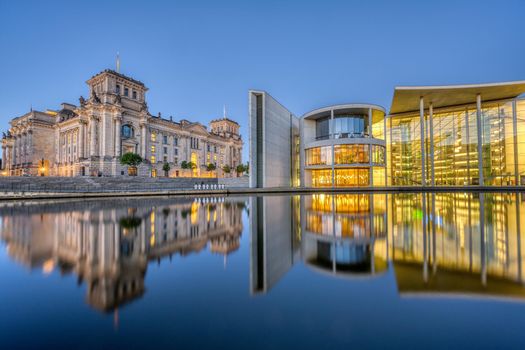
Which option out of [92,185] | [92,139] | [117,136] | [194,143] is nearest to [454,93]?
[92,185]

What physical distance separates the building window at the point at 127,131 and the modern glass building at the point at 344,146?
39.6 m

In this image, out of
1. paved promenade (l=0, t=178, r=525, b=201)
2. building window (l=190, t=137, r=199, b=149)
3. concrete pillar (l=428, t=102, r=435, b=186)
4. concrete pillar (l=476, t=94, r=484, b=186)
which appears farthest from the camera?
building window (l=190, t=137, r=199, b=149)

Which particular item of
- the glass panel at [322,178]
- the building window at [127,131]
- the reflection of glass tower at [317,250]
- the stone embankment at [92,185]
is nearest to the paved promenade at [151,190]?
the stone embankment at [92,185]

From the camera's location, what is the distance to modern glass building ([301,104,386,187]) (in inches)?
1591

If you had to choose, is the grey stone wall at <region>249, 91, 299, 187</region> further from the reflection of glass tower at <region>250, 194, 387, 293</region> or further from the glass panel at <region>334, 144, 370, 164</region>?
the reflection of glass tower at <region>250, 194, 387, 293</region>

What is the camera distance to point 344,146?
41094mm

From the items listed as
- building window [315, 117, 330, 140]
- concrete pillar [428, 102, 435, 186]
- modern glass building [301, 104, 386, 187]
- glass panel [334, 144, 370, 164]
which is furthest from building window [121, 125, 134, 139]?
concrete pillar [428, 102, 435, 186]

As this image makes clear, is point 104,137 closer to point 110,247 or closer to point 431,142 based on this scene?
point 110,247

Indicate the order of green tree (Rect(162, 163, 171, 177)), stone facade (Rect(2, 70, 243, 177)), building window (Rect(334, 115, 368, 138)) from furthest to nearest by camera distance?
green tree (Rect(162, 163, 171, 177)) < stone facade (Rect(2, 70, 243, 177)) < building window (Rect(334, 115, 368, 138))

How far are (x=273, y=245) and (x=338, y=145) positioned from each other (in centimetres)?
3824

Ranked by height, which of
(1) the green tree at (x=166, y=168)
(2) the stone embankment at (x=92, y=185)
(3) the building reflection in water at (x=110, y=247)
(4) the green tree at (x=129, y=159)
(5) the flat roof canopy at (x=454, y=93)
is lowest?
(3) the building reflection in water at (x=110, y=247)

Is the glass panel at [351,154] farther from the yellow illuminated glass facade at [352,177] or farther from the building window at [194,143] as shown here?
the building window at [194,143]

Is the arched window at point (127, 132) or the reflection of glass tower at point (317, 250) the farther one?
→ the arched window at point (127, 132)

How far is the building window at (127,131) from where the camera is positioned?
5682 cm
